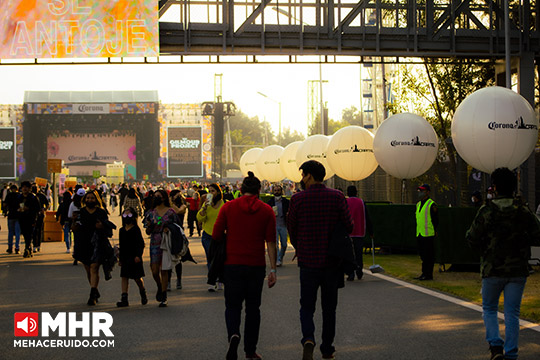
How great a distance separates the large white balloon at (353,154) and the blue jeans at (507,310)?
15388 millimetres

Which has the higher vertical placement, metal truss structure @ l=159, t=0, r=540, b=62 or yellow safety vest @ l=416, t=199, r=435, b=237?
metal truss structure @ l=159, t=0, r=540, b=62

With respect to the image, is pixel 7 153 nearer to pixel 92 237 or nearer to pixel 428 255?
pixel 428 255

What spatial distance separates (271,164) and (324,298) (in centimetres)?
2866

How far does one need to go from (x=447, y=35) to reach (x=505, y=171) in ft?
64.3

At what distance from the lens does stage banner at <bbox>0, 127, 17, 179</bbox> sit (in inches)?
3219

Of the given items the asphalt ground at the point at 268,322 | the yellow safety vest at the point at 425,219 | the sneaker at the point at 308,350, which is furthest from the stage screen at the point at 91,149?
the sneaker at the point at 308,350

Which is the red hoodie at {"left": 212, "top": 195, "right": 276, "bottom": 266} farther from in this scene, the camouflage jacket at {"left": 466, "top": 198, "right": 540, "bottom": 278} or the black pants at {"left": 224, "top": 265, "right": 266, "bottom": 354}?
the camouflage jacket at {"left": 466, "top": 198, "right": 540, "bottom": 278}

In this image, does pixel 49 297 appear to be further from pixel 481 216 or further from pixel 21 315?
pixel 481 216

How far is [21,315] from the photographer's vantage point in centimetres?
1027

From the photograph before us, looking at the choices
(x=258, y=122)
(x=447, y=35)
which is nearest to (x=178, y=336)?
(x=447, y=35)

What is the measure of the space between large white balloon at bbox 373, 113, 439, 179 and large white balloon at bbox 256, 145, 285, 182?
49.8ft

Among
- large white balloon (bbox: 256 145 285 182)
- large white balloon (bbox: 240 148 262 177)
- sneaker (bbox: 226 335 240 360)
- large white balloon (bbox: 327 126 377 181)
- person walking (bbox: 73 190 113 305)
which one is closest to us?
sneaker (bbox: 226 335 240 360)

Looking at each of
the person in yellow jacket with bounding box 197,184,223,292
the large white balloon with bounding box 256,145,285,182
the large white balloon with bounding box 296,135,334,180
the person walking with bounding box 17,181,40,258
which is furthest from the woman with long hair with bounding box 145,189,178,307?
the large white balloon with bounding box 256,145,285,182

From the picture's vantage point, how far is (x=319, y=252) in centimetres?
719
